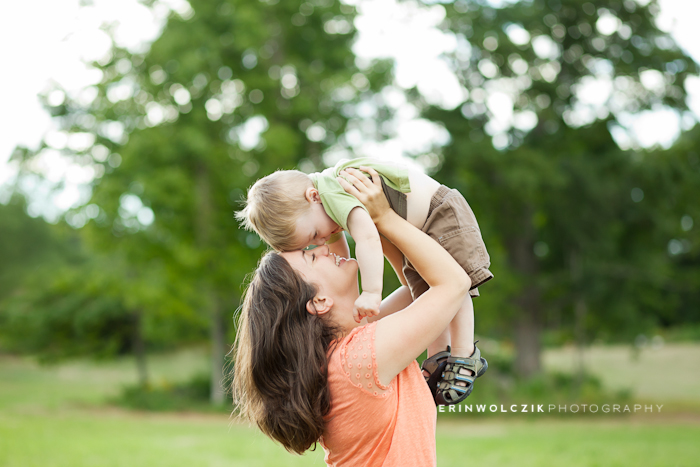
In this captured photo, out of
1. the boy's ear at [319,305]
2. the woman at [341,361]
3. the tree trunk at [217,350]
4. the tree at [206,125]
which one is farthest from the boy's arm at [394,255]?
the tree trunk at [217,350]

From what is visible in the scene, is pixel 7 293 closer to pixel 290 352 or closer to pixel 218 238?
pixel 218 238

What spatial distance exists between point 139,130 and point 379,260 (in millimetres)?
13101

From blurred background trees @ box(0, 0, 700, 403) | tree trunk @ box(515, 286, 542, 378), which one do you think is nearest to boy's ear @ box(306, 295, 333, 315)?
blurred background trees @ box(0, 0, 700, 403)

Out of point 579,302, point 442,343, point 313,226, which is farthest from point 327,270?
point 579,302

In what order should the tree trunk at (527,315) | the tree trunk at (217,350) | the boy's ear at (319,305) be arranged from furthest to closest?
the tree trunk at (217,350) < the tree trunk at (527,315) < the boy's ear at (319,305)

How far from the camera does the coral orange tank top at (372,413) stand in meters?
1.73

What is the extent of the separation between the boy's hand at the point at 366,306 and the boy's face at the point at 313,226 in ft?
1.17

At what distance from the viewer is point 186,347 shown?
2644 centimetres

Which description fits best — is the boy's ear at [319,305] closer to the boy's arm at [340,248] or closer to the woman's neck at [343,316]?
the woman's neck at [343,316]

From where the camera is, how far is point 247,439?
11258 mm

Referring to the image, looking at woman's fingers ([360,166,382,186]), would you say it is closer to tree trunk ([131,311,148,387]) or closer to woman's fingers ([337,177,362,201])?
woman's fingers ([337,177,362,201])

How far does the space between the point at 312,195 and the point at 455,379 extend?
2.81 ft

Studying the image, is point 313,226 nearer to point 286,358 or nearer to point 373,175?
point 373,175

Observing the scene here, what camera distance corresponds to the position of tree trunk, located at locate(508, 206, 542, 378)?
1617 cm
